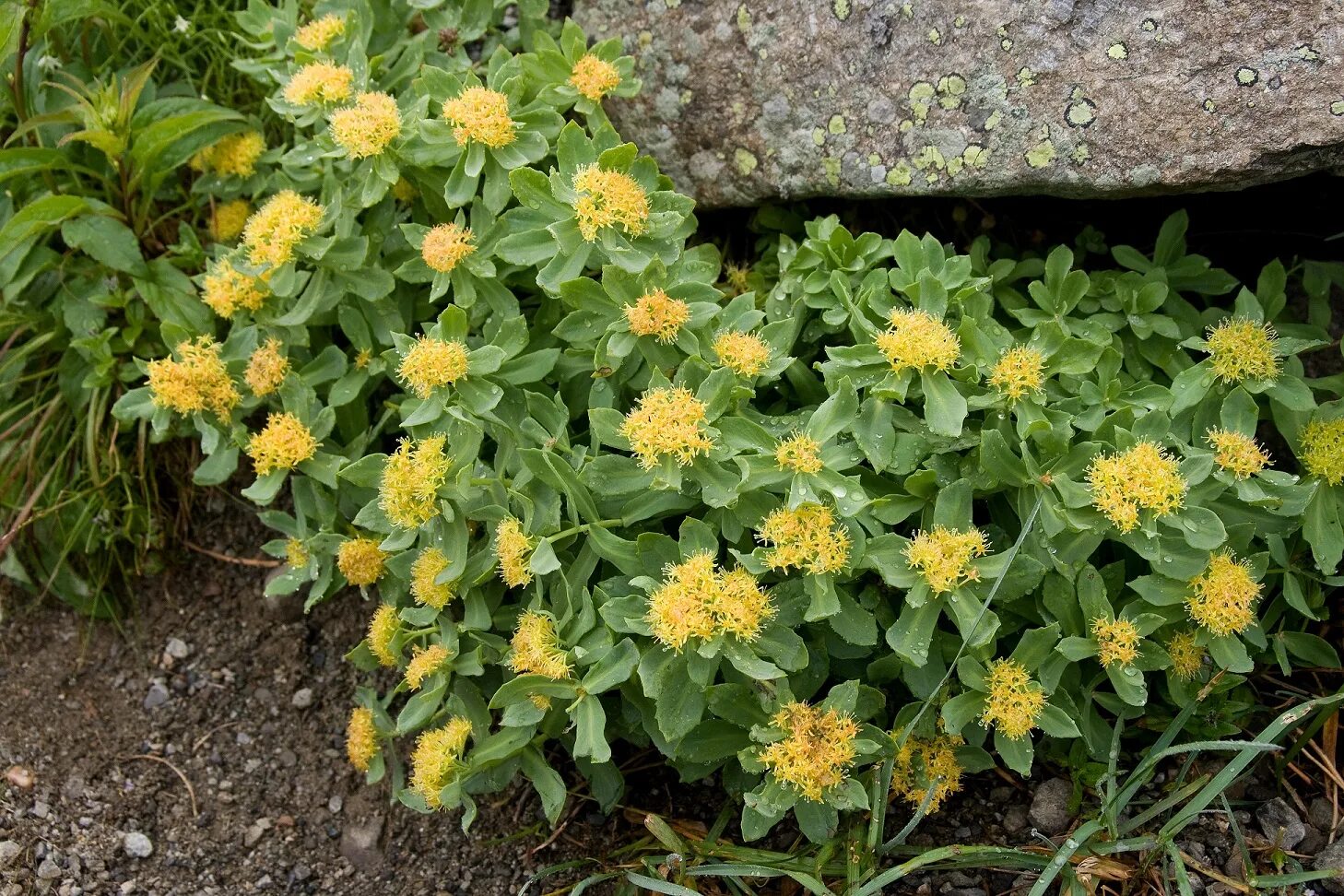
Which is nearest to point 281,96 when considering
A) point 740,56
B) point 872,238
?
point 740,56

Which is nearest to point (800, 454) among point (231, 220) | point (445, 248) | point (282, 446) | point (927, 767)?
point (927, 767)

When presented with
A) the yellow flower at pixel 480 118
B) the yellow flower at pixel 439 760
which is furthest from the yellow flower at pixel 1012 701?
the yellow flower at pixel 480 118

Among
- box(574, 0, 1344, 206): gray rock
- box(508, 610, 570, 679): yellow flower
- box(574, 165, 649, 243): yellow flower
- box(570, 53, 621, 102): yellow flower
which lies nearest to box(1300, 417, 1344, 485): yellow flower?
box(574, 0, 1344, 206): gray rock

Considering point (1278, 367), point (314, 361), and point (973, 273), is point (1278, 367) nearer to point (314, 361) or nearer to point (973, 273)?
point (973, 273)

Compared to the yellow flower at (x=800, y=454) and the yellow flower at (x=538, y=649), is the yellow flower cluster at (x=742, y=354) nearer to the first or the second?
the yellow flower at (x=800, y=454)

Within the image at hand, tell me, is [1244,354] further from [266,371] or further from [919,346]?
[266,371]

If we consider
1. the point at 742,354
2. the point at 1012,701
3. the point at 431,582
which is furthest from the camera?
the point at 431,582

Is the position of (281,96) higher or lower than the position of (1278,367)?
higher
